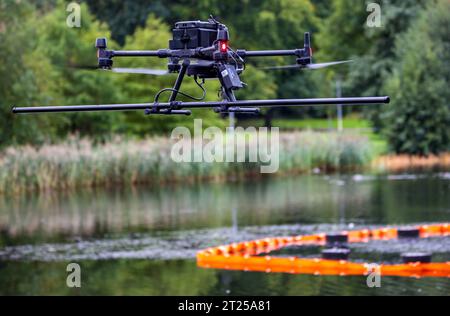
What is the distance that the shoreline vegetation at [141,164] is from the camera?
120 ft

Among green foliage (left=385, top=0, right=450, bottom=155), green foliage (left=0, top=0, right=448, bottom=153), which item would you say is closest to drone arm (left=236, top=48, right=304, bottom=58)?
green foliage (left=0, top=0, right=448, bottom=153)

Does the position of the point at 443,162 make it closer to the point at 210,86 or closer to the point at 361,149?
the point at 361,149

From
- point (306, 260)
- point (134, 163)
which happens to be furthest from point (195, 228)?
point (134, 163)

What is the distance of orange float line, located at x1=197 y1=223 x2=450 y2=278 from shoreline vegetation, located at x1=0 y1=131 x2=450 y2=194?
14.2m

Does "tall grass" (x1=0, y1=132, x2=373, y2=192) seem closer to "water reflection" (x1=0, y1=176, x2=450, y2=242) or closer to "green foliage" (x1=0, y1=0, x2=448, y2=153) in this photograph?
"water reflection" (x1=0, y1=176, x2=450, y2=242)

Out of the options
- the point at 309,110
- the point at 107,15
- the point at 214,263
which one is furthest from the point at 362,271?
the point at 309,110

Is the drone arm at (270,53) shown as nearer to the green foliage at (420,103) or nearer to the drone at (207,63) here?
the drone at (207,63)

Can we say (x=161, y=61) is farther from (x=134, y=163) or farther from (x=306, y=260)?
(x=306, y=260)

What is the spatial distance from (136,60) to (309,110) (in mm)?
31442

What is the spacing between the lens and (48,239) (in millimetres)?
25672

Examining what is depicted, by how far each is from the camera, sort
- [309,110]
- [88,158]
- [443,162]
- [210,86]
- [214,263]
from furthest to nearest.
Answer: [309,110], [210,86], [443,162], [88,158], [214,263]

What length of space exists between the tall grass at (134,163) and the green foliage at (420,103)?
171 inches

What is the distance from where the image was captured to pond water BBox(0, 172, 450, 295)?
19.6m

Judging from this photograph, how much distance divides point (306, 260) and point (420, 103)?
28105mm
